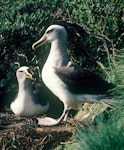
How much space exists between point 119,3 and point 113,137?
2776 millimetres

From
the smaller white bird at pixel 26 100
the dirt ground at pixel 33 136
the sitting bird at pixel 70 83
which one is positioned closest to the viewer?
the dirt ground at pixel 33 136

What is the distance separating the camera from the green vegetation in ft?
25.3

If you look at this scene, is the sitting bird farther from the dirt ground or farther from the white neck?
the dirt ground

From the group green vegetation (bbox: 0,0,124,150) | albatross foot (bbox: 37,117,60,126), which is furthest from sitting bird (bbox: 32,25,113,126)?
green vegetation (bbox: 0,0,124,150)

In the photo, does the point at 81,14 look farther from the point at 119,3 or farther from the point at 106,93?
the point at 106,93

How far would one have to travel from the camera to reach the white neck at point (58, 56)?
22.3 feet

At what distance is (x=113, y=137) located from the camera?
5.40 meters

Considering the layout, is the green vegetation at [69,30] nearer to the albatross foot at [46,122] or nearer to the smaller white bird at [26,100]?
the smaller white bird at [26,100]

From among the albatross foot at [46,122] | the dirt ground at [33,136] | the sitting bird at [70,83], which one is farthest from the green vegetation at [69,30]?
the dirt ground at [33,136]

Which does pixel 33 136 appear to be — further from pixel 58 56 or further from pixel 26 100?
pixel 58 56

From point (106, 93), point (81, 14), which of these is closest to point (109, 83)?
point (106, 93)

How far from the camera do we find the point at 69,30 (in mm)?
8258

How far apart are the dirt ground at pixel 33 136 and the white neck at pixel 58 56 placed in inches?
23.5

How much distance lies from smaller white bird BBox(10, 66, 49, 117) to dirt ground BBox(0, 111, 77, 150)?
355mm
